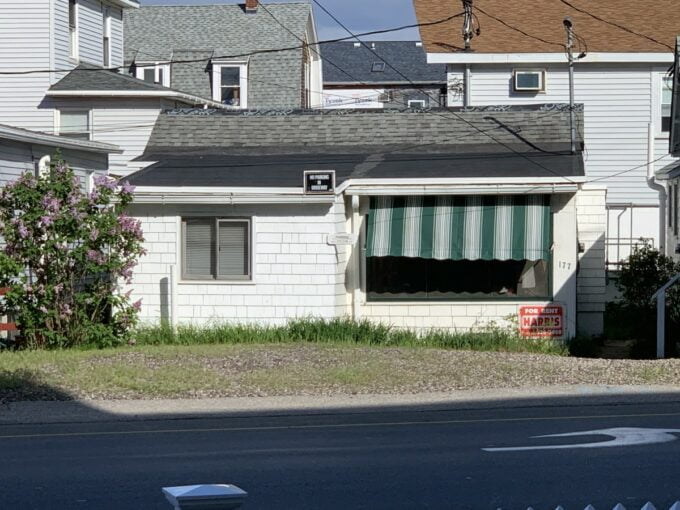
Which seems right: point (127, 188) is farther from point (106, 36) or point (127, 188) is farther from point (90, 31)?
point (106, 36)

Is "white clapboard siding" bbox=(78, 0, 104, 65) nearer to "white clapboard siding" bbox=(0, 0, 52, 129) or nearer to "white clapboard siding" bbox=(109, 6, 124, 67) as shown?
"white clapboard siding" bbox=(109, 6, 124, 67)

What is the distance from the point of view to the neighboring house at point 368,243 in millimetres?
19234

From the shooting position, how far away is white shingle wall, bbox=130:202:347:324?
1923 cm

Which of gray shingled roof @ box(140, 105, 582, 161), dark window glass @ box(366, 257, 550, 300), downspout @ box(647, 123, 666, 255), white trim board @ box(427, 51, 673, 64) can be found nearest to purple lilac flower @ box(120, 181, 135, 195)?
dark window glass @ box(366, 257, 550, 300)

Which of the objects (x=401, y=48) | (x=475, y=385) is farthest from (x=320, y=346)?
(x=401, y=48)

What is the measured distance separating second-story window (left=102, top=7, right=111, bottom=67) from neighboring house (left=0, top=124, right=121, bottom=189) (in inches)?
493

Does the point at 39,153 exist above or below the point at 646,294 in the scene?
above

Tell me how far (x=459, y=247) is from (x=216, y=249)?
414 centimetres

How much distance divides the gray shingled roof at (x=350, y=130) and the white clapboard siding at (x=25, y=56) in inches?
419

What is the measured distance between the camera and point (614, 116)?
30125 mm

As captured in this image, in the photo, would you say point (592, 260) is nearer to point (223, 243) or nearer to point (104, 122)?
point (223, 243)

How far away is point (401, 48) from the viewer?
229 ft

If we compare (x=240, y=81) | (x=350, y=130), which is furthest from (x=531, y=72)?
(x=240, y=81)

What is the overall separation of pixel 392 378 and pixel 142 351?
13.3ft
